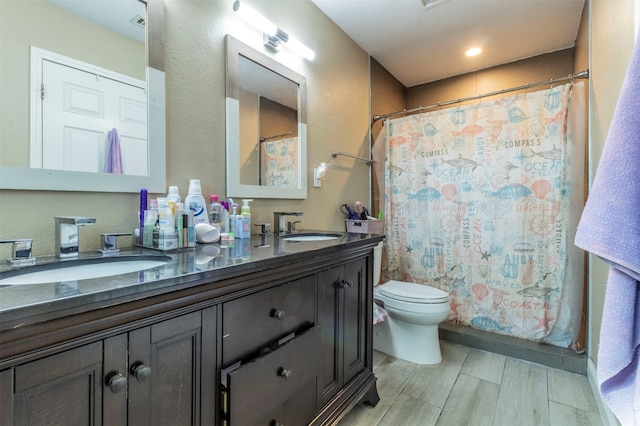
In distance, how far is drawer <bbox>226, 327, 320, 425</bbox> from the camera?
2.59 ft

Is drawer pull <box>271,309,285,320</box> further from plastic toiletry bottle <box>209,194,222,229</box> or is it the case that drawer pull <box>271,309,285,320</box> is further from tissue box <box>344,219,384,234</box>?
tissue box <box>344,219,384,234</box>

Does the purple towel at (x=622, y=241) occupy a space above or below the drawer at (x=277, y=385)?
above

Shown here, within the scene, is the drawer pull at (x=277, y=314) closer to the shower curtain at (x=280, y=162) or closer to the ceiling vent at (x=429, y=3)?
the shower curtain at (x=280, y=162)

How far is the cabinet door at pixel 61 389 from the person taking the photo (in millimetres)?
471

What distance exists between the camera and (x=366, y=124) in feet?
8.11

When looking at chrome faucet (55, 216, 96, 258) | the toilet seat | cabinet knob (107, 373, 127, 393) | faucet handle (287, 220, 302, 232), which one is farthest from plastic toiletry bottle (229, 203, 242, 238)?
the toilet seat

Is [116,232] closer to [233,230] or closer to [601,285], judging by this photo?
[233,230]

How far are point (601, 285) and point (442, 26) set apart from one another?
188 cm

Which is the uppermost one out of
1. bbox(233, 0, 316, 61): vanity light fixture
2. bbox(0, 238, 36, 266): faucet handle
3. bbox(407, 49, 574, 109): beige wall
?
bbox(407, 49, 574, 109): beige wall

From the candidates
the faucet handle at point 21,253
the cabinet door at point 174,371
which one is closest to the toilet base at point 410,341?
the cabinet door at point 174,371

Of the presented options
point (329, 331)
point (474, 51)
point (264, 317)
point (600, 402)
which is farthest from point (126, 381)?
point (474, 51)

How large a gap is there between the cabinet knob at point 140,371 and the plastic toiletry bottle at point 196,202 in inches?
24.9

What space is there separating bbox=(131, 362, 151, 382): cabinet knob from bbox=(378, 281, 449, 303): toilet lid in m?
1.54

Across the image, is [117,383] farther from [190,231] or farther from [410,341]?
[410,341]
